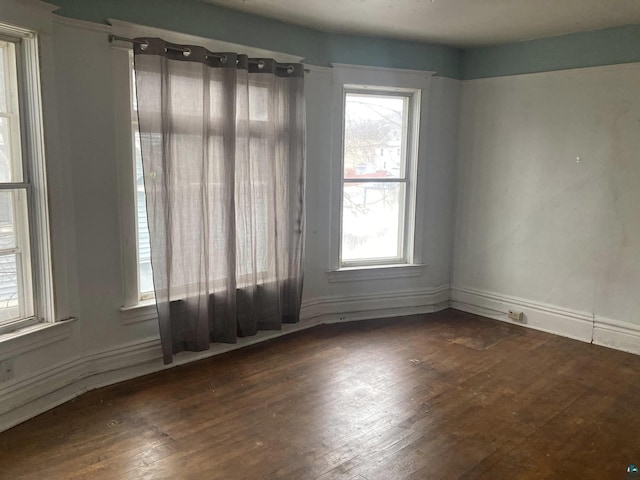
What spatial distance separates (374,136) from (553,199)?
5.47 ft

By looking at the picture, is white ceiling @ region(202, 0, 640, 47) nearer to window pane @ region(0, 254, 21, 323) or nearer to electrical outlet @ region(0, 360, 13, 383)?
window pane @ region(0, 254, 21, 323)

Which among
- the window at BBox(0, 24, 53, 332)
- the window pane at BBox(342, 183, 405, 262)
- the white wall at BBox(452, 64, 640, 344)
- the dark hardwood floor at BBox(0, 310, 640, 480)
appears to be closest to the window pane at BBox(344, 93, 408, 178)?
the window pane at BBox(342, 183, 405, 262)

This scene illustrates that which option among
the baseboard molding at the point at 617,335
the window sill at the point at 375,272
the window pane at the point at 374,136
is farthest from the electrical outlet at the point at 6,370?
the baseboard molding at the point at 617,335

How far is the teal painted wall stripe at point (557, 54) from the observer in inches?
151

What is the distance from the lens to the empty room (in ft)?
8.91

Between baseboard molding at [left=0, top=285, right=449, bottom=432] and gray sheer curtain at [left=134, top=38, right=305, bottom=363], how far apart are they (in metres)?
0.16

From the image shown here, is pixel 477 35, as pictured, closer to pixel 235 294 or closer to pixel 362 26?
pixel 362 26

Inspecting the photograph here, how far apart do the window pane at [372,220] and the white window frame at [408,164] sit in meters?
0.07

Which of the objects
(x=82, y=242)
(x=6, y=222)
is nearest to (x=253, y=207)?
(x=82, y=242)

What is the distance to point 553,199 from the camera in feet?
14.2

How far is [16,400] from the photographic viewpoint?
276 cm

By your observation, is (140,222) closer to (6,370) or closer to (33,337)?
(33,337)

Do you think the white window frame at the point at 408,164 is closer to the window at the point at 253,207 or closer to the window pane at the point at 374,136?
the window pane at the point at 374,136

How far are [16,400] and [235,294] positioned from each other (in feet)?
4.91
